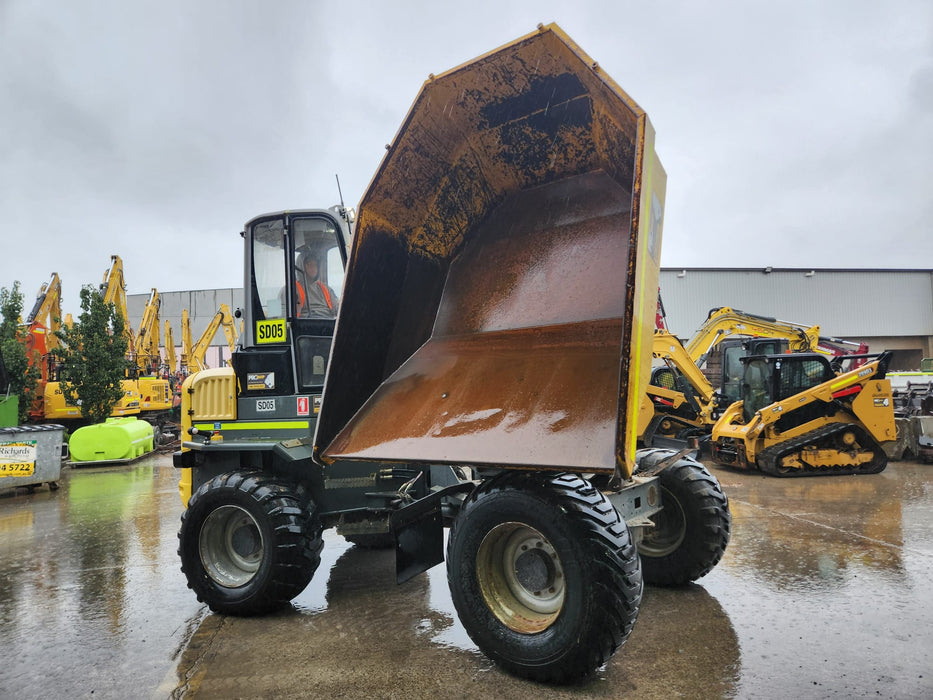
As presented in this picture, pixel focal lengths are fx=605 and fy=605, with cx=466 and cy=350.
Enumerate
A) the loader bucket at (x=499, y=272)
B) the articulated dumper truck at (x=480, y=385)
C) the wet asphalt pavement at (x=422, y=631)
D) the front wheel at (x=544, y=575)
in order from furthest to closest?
1. the loader bucket at (x=499, y=272)
2. the wet asphalt pavement at (x=422, y=631)
3. the articulated dumper truck at (x=480, y=385)
4. the front wheel at (x=544, y=575)

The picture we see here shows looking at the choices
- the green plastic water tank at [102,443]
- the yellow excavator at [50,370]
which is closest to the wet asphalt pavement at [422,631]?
the green plastic water tank at [102,443]

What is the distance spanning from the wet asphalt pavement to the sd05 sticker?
185cm

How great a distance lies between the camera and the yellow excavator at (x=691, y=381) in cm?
1144

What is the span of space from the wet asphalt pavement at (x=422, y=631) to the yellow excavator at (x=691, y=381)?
5593mm

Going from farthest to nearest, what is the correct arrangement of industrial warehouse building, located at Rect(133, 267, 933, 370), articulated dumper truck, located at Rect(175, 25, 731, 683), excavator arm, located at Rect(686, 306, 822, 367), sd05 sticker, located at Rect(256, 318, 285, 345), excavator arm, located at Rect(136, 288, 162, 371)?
industrial warehouse building, located at Rect(133, 267, 933, 370) → excavator arm, located at Rect(136, 288, 162, 371) → excavator arm, located at Rect(686, 306, 822, 367) → sd05 sticker, located at Rect(256, 318, 285, 345) → articulated dumper truck, located at Rect(175, 25, 731, 683)

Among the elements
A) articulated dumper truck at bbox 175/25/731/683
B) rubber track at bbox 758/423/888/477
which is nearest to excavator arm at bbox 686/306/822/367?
rubber track at bbox 758/423/888/477

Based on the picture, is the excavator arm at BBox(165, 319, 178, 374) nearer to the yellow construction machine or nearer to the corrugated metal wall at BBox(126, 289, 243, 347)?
the corrugated metal wall at BBox(126, 289, 243, 347)

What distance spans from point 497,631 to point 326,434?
59.7 inches

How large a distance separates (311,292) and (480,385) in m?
1.75

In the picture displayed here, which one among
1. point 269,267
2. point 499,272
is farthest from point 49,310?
point 499,272

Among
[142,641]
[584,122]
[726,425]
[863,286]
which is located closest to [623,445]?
[584,122]

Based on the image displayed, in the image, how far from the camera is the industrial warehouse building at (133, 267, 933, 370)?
98.1 feet

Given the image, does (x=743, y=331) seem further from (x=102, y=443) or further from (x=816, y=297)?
(x=816, y=297)

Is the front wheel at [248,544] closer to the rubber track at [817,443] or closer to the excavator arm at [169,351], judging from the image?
the rubber track at [817,443]
